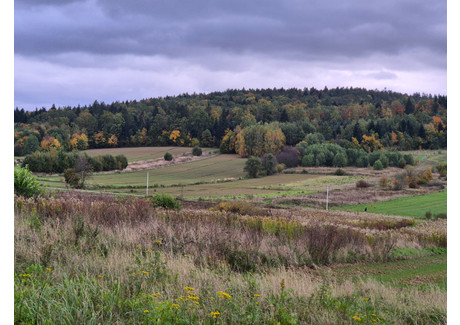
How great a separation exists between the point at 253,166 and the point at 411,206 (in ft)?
59.0

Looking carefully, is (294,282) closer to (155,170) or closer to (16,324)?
(16,324)

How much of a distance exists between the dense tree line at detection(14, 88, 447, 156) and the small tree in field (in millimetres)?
2613

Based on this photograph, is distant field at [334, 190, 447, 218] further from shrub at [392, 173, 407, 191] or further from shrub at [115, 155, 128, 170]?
shrub at [115, 155, 128, 170]

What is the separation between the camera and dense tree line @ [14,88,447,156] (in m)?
39.0

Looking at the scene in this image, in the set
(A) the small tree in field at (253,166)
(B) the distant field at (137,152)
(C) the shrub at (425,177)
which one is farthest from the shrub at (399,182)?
(B) the distant field at (137,152)

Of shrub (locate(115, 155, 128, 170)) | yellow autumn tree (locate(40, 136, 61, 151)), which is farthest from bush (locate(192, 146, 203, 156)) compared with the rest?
yellow autumn tree (locate(40, 136, 61, 151))

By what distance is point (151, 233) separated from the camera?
27.5 ft

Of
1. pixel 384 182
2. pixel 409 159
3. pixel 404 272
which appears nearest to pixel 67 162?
pixel 404 272

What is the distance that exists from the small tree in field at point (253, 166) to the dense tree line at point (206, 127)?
261cm

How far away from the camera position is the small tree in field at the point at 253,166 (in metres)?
48.3

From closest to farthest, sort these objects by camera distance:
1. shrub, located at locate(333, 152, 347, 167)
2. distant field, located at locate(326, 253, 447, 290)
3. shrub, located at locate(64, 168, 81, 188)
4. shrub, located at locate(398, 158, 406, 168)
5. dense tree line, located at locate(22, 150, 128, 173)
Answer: distant field, located at locate(326, 253, 447, 290), shrub, located at locate(64, 168, 81, 188), dense tree line, located at locate(22, 150, 128, 173), shrub, located at locate(398, 158, 406, 168), shrub, located at locate(333, 152, 347, 167)

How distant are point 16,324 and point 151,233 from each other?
4694mm

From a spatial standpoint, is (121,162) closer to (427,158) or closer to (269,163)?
(269,163)

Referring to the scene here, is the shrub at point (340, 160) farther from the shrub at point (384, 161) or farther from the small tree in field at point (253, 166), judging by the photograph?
the small tree in field at point (253, 166)
